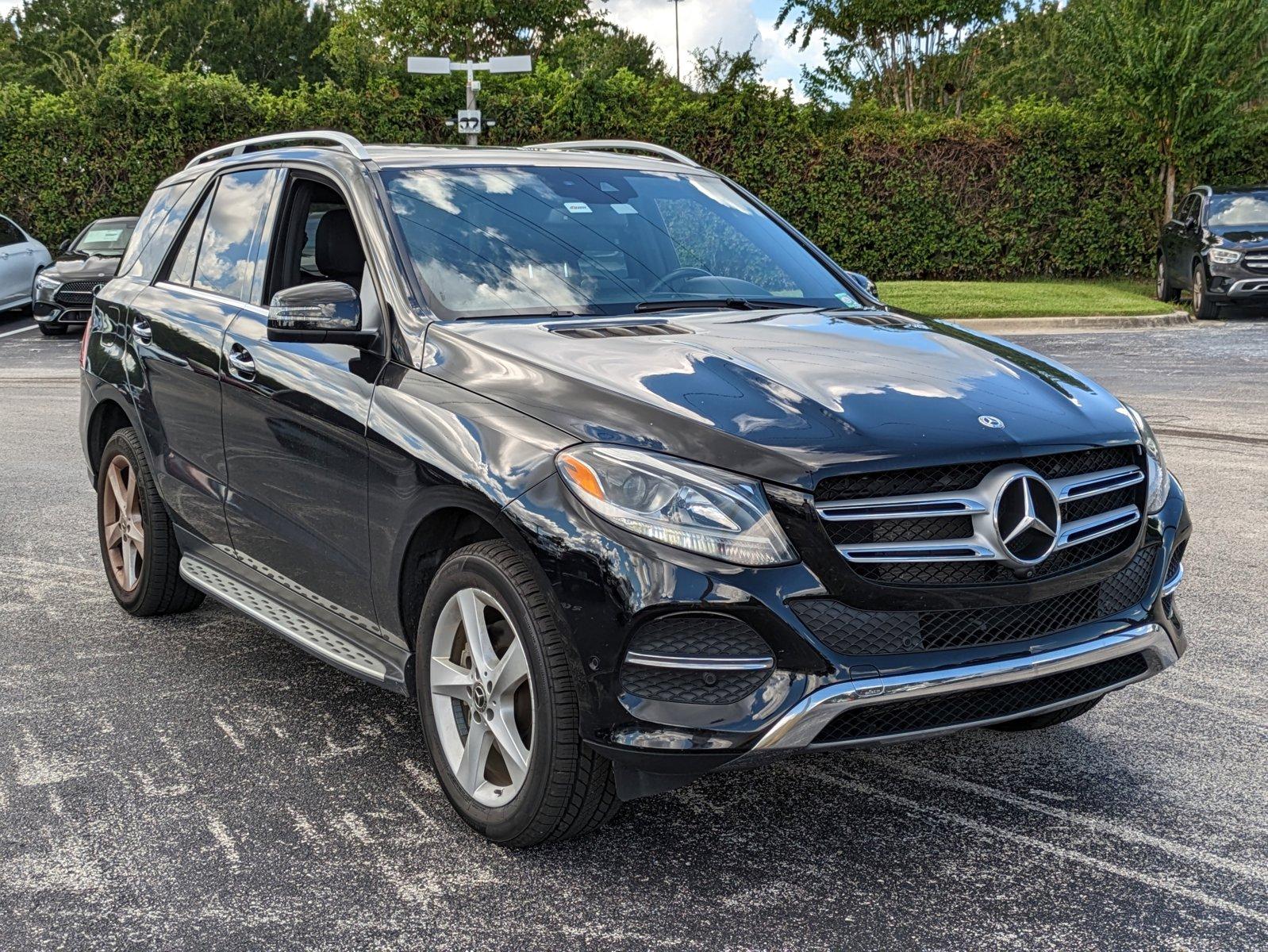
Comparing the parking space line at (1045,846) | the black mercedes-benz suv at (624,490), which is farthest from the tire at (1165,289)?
the parking space line at (1045,846)

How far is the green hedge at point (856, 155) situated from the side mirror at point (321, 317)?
2191 cm

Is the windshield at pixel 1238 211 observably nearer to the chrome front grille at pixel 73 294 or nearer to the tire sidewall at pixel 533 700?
the chrome front grille at pixel 73 294

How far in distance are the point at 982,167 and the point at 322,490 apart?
2340cm

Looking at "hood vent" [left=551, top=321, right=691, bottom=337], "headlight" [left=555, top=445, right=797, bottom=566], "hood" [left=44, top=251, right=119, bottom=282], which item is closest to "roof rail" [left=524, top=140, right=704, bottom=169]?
"hood vent" [left=551, top=321, right=691, bottom=337]

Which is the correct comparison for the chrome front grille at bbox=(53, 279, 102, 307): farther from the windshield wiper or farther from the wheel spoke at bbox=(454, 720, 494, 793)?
the wheel spoke at bbox=(454, 720, 494, 793)

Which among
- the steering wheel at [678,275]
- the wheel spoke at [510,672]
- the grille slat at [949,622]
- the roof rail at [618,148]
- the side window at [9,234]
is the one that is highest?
the roof rail at [618,148]

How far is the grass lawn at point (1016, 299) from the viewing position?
20.0m

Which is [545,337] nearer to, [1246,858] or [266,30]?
[1246,858]

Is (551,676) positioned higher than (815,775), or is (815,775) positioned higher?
(551,676)

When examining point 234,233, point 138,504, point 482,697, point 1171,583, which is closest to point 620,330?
point 482,697

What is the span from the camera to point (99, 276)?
19.7 metres

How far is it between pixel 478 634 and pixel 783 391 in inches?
39.0

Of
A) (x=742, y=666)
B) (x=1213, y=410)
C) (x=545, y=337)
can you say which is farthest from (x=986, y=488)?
(x=1213, y=410)

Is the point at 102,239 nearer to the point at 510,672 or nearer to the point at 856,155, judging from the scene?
the point at 856,155
